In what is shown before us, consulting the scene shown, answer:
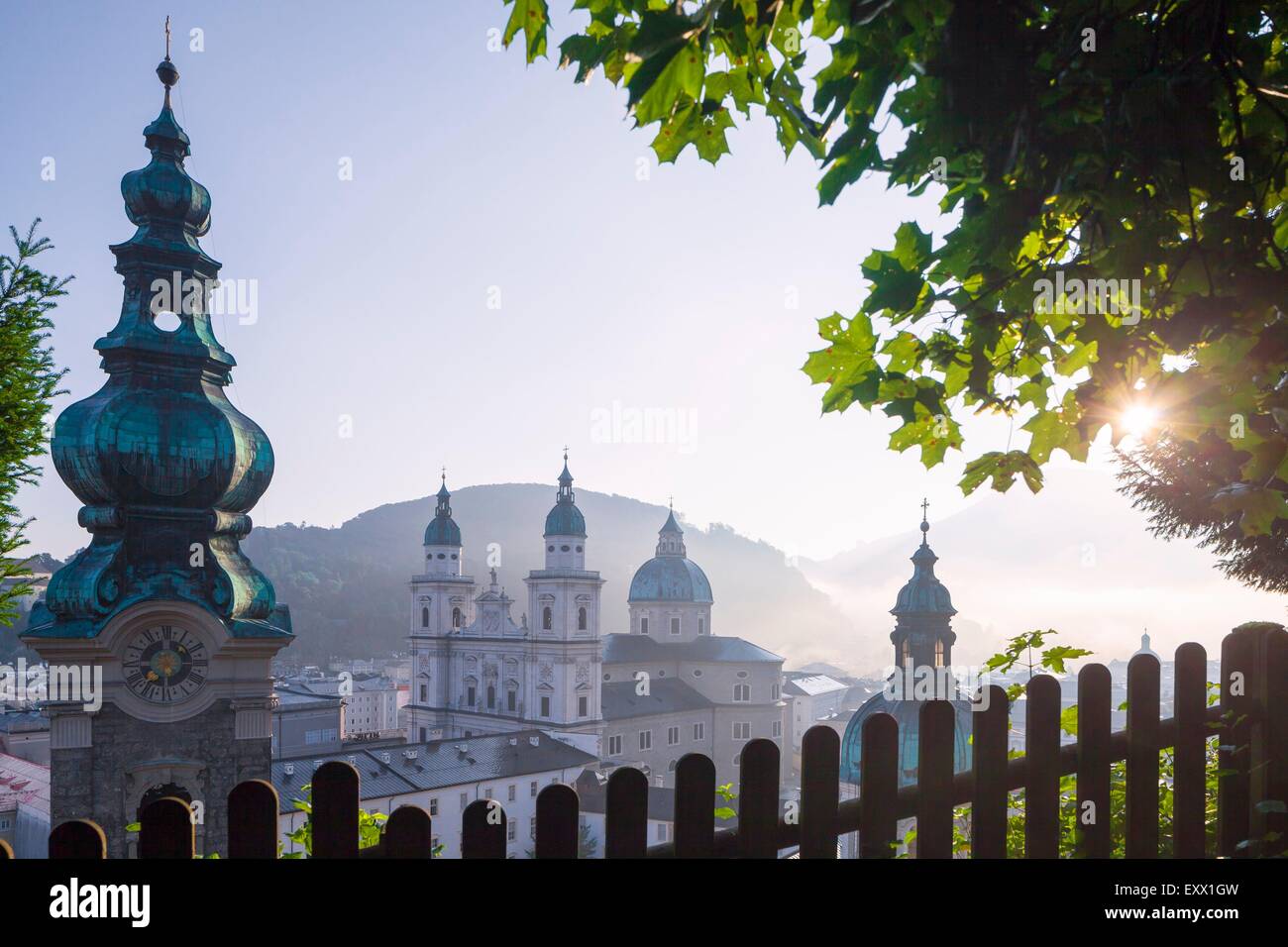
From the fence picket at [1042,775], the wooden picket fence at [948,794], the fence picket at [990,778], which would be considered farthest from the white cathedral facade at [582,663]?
the fence picket at [990,778]

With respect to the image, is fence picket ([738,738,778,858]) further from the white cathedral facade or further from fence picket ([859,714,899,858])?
the white cathedral facade

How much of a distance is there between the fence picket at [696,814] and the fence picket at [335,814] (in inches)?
28.0

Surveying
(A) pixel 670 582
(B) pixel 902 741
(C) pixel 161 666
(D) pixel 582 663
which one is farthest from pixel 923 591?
(A) pixel 670 582

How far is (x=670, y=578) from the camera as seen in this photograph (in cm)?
6925

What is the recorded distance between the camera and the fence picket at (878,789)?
93.7 inches

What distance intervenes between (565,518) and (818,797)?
56.5 metres

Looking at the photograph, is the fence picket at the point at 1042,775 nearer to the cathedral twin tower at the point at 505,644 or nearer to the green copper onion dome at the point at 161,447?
the green copper onion dome at the point at 161,447

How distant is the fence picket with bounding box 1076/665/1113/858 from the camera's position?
2797 mm

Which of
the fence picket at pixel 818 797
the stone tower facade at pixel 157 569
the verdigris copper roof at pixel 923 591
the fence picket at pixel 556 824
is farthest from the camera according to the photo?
the verdigris copper roof at pixel 923 591

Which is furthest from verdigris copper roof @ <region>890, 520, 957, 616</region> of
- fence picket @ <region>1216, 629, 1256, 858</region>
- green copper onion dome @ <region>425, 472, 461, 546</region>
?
green copper onion dome @ <region>425, 472, 461, 546</region>

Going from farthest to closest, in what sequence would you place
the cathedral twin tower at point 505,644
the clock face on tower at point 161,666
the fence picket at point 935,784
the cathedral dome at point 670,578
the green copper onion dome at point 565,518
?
the cathedral dome at point 670,578
the green copper onion dome at point 565,518
the cathedral twin tower at point 505,644
the clock face on tower at point 161,666
the fence picket at point 935,784
